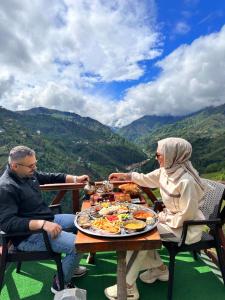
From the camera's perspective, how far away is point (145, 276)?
4.36 meters

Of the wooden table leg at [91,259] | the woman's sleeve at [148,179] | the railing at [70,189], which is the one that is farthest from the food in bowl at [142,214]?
the wooden table leg at [91,259]

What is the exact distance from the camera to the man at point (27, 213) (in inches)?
139

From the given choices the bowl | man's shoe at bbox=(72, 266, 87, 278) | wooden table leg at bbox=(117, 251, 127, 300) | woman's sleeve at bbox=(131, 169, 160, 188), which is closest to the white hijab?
the bowl

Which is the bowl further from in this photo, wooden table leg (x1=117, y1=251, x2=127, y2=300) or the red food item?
wooden table leg (x1=117, y1=251, x2=127, y2=300)

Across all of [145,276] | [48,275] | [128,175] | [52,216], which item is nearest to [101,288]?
[145,276]

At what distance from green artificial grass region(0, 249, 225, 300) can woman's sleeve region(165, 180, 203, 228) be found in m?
1.15

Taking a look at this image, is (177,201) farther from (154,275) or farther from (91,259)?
(91,259)

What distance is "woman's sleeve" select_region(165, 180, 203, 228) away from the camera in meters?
3.52

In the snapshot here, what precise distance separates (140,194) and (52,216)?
4.68ft

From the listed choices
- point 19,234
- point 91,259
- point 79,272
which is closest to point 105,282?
point 79,272

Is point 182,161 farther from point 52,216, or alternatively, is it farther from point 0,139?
point 0,139

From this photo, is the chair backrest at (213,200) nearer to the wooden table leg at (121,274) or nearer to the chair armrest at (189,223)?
the chair armrest at (189,223)

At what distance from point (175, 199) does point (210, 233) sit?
859 millimetres

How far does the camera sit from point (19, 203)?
3.88 metres
